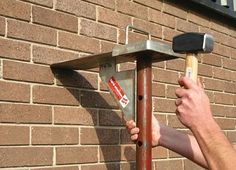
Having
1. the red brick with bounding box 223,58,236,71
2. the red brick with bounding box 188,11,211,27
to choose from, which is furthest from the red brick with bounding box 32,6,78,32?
the red brick with bounding box 223,58,236,71

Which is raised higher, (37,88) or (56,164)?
(37,88)

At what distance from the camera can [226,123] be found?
4688 mm

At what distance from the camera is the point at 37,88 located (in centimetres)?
295

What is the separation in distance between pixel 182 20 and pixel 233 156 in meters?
2.11

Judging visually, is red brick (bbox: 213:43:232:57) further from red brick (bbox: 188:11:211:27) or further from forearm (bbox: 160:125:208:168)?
forearm (bbox: 160:125:208:168)

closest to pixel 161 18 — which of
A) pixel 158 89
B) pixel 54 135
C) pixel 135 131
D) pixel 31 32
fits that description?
pixel 158 89

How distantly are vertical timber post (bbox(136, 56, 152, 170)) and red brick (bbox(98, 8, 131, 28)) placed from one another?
2.86 ft

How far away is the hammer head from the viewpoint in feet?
7.76

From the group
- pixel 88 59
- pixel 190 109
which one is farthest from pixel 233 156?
pixel 88 59

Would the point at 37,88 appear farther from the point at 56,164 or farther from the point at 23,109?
the point at 56,164

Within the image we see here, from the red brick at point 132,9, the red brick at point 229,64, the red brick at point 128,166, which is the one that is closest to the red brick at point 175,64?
the red brick at point 132,9

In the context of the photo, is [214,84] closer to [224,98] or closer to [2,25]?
[224,98]

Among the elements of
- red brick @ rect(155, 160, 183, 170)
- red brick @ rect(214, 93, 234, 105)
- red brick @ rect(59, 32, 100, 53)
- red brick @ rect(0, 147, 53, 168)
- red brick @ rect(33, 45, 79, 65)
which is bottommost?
red brick @ rect(155, 160, 183, 170)

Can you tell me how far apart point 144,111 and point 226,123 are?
2.23 m
